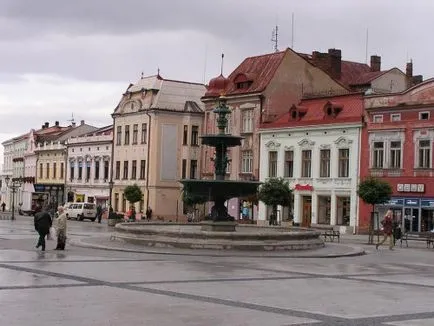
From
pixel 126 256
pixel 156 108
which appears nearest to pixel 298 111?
pixel 156 108

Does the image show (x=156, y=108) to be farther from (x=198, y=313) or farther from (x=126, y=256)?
(x=198, y=313)

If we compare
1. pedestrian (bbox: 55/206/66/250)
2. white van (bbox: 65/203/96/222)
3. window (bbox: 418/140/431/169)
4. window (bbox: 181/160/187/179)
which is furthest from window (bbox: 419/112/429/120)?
white van (bbox: 65/203/96/222)

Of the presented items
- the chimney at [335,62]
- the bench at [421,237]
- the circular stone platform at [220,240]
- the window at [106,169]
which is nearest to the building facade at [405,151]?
the bench at [421,237]

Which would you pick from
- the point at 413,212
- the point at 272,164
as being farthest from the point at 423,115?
the point at 272,164

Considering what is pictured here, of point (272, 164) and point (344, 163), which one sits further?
point (272, 164)

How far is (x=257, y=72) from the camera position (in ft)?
220

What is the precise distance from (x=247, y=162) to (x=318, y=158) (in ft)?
27.3

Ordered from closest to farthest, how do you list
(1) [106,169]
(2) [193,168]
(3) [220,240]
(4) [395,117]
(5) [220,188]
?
(3) [220,240]
(5) [220,188]
(4) [395,117]
(2) [193,168]
(1) [106,169]

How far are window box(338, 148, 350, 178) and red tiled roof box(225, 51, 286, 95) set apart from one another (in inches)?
388

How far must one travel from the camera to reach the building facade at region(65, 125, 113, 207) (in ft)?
267

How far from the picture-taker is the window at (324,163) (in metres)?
58.2

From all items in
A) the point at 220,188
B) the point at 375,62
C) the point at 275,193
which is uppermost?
the point at 375,62

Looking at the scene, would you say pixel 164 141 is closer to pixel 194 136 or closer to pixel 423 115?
pixel 194 136

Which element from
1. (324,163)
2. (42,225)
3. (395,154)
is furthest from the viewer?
(324,163)
